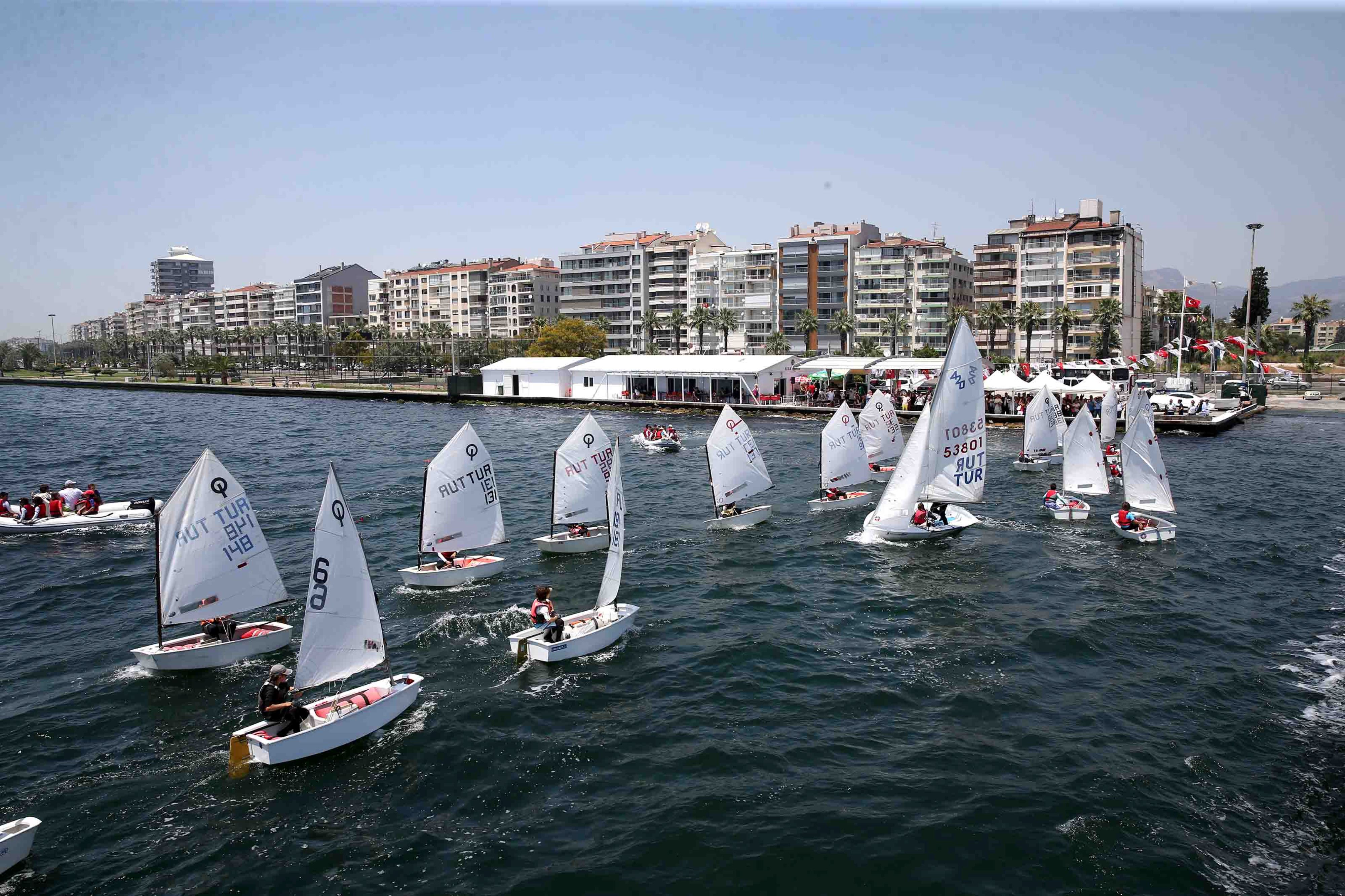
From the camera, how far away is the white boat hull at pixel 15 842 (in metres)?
15.7

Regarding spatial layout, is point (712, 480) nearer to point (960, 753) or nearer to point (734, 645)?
point (734, 645)

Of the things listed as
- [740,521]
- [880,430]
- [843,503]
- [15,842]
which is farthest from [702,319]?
[15,842]

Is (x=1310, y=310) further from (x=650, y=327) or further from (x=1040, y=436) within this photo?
(x=650, y=327)

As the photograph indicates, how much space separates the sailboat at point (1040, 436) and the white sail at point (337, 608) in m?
47.7

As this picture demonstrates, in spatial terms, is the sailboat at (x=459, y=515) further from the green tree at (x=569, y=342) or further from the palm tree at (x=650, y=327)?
the palm tree at (x=650, y=327)

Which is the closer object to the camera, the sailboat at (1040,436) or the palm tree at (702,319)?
the sailboat at (1040,436)

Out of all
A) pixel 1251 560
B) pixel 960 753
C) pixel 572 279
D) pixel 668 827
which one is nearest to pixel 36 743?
pixel 668 827

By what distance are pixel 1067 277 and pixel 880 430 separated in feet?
321

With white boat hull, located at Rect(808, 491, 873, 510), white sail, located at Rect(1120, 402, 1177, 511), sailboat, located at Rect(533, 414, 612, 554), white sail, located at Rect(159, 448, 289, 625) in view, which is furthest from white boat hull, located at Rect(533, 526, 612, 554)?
white sail, located at Rect(1120, 402, 1177, 511)

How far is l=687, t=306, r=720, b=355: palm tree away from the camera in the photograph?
153 meters

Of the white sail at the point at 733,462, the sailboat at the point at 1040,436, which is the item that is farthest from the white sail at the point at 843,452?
the sailboat at the point at 1040,436

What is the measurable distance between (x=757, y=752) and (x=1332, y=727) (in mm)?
14549

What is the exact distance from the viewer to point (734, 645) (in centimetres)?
2720

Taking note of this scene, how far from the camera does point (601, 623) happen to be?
2645cm
